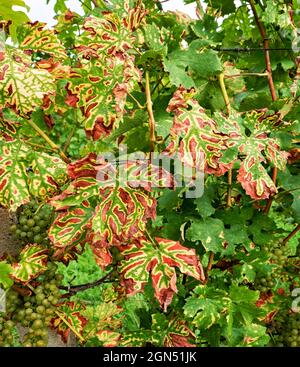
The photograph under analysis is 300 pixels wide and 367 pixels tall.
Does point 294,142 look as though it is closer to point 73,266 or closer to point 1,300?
point 1,300

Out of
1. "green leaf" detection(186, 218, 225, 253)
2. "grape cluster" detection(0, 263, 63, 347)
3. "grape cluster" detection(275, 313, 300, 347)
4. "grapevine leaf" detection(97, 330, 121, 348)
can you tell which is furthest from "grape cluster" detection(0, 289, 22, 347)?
A: "grape cluster" detection(275, 313, 300, 347)

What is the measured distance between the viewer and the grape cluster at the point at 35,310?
1.45 m

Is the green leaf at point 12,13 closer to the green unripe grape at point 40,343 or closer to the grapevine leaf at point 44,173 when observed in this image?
the grapevine leaf at point 44,173

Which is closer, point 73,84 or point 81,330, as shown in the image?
point 73,84

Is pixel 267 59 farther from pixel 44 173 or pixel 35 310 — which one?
pixel 35 310

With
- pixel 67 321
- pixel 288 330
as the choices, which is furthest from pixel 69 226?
pixel 288 330

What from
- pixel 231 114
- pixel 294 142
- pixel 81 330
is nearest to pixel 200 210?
pixel 231 114

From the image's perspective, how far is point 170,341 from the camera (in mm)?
1474

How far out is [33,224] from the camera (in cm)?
145

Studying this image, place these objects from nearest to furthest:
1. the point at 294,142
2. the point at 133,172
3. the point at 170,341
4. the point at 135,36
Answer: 1. the point at 133,172
2. the point at 135,36
3. the point at 170,341
4. the point at 294,142

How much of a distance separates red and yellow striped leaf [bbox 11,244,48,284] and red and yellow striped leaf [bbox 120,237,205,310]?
26 cm

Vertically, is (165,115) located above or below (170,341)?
above

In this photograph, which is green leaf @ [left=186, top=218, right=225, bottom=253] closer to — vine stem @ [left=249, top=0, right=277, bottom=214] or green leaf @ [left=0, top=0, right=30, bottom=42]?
vine stem @ [left=249, top=0, right=277, bottom=214]
